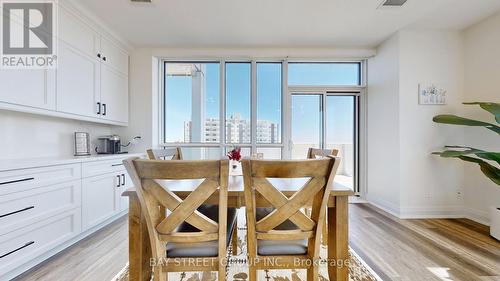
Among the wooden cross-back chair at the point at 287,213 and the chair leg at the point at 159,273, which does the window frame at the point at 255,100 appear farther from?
the chair leg at the point at 159,273

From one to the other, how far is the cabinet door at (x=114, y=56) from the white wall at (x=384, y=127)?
4.15m

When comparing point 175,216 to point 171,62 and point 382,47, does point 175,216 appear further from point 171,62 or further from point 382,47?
point 382,47

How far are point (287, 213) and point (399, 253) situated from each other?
176cm

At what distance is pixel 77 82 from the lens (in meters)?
2.66

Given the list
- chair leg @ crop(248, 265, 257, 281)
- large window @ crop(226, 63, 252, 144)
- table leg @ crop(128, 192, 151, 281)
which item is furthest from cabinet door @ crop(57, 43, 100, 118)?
chair leg @ crop(248, 265, 257, 281)

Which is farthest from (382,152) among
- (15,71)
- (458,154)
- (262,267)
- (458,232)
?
(15,71)

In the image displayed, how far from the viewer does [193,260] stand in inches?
45.9

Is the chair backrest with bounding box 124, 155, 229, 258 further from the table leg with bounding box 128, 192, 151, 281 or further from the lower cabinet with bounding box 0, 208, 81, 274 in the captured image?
the lower cabinet with bounding box 0, 208, 81, 274

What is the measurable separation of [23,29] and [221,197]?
8.35 feet

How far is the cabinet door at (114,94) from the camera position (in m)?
3.18

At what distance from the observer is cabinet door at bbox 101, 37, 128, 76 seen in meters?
3.17

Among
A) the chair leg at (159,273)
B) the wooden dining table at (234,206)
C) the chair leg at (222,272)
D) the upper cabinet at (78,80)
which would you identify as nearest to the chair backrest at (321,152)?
the wooden dining table at (234,206)

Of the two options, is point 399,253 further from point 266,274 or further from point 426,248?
point 266,274

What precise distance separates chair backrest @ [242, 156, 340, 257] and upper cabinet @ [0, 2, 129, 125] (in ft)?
7.38
